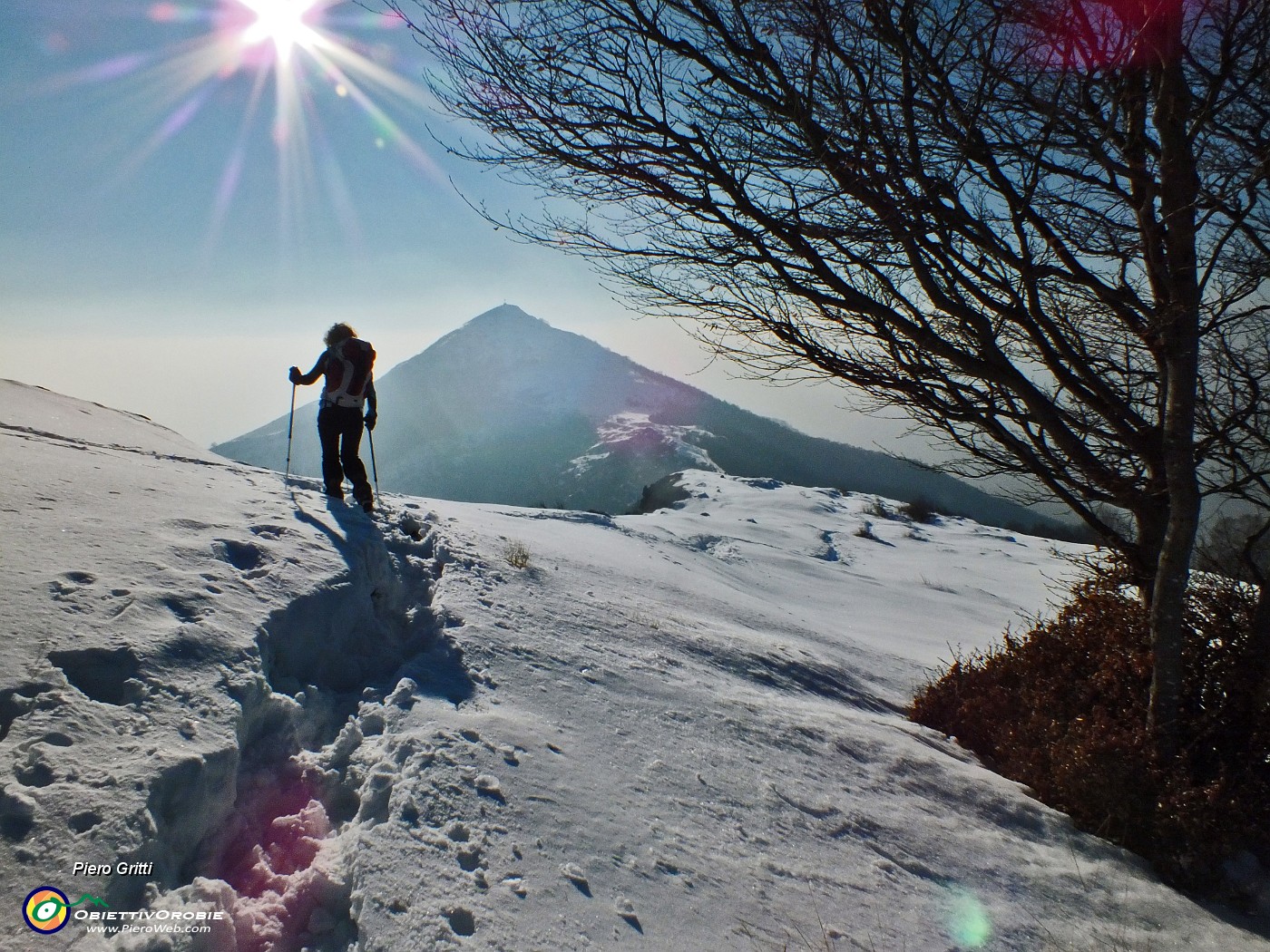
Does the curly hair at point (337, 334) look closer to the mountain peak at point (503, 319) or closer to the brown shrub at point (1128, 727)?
the brown shrub at point (1128, 727)

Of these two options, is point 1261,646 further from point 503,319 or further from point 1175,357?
point 503,319

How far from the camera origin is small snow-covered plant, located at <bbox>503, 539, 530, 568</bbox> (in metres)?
5.81

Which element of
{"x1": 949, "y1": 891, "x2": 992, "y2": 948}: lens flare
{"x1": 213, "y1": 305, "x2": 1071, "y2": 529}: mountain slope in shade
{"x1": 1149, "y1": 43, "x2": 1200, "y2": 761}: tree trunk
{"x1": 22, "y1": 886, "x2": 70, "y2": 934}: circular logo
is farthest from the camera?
{"x1": 213, "y1": 305, "x2": 1071, "y2": 529}: mountain slope in shade

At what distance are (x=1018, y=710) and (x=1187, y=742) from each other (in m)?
1.23

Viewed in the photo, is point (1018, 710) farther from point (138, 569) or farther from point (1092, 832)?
point (138, 569)

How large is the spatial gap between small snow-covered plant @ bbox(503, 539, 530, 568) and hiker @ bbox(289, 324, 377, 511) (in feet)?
4.24

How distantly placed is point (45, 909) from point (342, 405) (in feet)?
16.5

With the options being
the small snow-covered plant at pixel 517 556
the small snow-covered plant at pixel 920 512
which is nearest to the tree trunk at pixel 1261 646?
the small snow-covered plant at pixel 517 556

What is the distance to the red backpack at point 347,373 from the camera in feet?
20.2

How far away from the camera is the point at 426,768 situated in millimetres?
2703

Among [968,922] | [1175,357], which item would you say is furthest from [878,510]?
[968,922]

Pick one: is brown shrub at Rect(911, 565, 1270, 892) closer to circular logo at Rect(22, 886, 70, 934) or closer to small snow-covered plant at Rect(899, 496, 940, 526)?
circular logo at Rect(22, 886, 70, 934)

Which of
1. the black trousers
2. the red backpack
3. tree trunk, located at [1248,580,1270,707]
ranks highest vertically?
the red backpack

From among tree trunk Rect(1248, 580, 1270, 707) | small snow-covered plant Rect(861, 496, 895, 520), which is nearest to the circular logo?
tree trunk Rect(1248, 580, 1270, 707)
